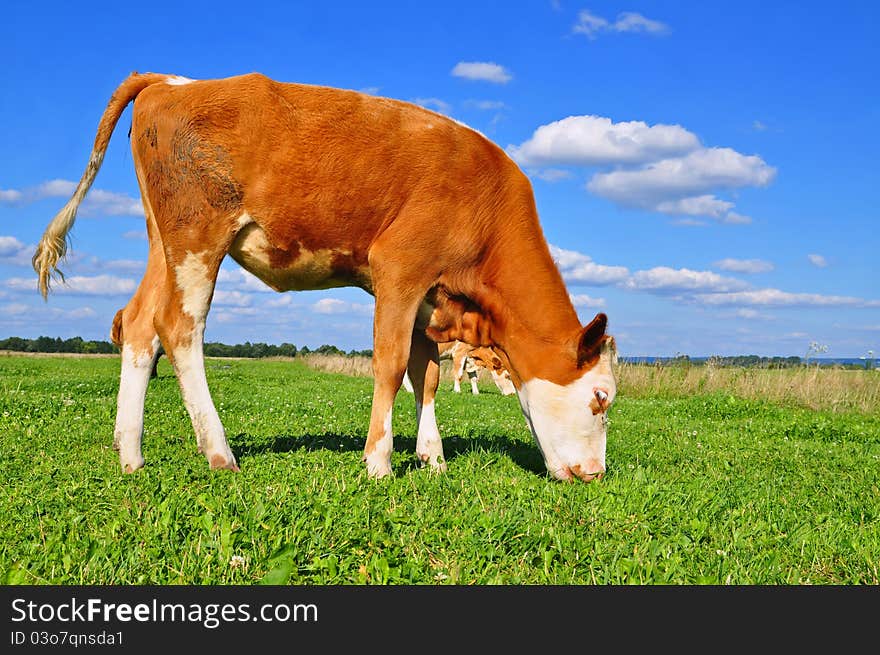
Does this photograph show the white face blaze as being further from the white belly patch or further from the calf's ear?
the white belly patch

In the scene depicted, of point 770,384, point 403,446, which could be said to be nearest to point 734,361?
point 770,384

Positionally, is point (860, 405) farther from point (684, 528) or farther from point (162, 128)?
point (162, 128)

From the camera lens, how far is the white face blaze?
21.1 feet

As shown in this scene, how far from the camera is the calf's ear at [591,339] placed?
20.2 ft

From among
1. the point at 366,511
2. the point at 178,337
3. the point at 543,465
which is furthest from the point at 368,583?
the point at 543,465

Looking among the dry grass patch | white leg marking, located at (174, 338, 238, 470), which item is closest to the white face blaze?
white leg marking, located at (174, 338, 238, 470)

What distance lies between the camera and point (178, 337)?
20.5 ft

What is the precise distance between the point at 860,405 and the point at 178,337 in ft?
59.5

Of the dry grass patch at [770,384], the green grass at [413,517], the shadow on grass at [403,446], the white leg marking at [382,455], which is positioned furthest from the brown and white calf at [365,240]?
the dry grass patch at [770,384]

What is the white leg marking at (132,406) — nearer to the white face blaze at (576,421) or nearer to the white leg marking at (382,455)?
the white leg marking at (382,455)

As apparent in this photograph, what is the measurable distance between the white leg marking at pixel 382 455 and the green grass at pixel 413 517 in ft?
0.46

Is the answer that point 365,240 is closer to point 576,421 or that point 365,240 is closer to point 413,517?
point 576,421

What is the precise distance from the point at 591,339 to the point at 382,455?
2.07 metres

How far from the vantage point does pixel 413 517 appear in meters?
4.57
